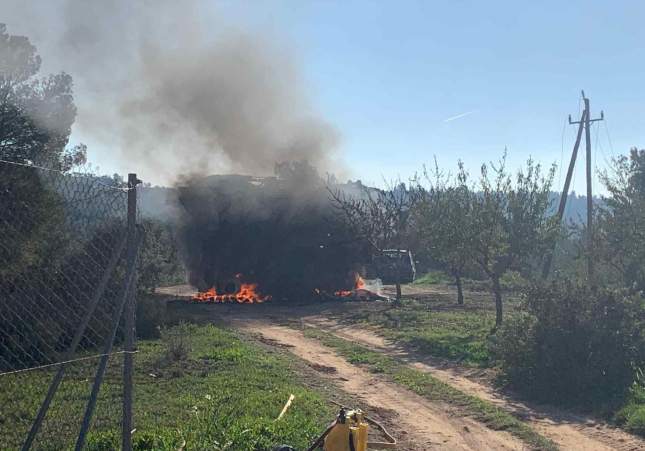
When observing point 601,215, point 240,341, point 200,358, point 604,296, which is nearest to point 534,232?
point 601,215

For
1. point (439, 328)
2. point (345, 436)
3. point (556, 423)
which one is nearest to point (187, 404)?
point (345, 436)

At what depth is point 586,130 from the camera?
95.6 ft

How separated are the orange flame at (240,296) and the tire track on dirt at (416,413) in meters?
12.9

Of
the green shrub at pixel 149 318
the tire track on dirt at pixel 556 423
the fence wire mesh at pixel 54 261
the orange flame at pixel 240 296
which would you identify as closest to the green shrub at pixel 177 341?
the green shrub at pixel 149 318

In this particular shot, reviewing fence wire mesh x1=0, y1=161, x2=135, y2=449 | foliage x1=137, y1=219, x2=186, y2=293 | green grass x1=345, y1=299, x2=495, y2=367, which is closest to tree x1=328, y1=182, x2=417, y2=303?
green grass x1=345, y1=299, x2=495, y2=367

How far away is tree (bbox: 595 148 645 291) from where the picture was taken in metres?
19.4

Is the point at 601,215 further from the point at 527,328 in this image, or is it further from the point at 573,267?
the point at 527,328

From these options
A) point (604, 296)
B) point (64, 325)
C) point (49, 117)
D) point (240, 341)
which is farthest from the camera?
point (49, 117)

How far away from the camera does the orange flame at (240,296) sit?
29.2 metres

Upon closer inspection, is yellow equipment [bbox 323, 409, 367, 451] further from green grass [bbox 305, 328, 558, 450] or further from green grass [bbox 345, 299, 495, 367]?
green grass [bbox 345, 299, 495, 367]

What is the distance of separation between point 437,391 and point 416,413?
1667mm

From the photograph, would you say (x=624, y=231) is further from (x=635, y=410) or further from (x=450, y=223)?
(x=635, y=410)

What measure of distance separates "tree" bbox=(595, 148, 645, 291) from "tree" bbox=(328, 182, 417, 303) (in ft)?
28.2

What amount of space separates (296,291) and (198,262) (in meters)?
5.56
